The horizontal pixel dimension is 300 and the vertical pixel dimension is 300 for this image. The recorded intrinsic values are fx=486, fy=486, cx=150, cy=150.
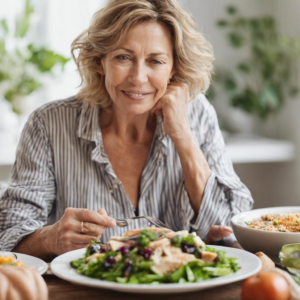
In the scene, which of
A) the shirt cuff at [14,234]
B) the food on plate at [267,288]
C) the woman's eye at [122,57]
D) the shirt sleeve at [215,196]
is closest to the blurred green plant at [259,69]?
the shirt sleeve at [215,196]

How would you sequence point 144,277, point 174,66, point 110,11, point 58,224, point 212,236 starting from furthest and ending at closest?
point 174,66
point 110,11
point 212,236
point 58,224
point 144,277

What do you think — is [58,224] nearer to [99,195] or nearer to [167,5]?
[99,195]

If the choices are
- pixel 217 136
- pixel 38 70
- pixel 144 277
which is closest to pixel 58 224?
pixel 144 277

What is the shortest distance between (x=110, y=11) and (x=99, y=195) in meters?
0.68

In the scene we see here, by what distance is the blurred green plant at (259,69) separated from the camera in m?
3.53

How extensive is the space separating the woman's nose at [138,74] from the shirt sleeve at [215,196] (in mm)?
393

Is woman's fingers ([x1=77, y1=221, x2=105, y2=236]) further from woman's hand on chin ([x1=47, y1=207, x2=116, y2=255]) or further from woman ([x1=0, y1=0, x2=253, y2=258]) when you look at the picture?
woman ([x1=0, y1=0, x2=253, y2=258])

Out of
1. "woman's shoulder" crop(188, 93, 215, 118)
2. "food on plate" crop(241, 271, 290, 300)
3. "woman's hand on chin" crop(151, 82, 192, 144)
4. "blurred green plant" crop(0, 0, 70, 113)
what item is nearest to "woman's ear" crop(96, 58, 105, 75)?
"woman's hand on chin" crop(151, 82, 192, 144)

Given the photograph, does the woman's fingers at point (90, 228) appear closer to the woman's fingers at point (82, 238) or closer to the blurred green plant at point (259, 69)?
the woman's fingers at point (82, 238)

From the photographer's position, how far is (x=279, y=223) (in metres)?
1.40

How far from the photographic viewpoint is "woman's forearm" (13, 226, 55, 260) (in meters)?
1.51

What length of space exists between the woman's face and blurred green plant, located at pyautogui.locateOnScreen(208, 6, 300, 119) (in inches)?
73.6

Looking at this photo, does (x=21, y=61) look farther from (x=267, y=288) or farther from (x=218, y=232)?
(x=267, y=288)

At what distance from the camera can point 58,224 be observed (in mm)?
1464
